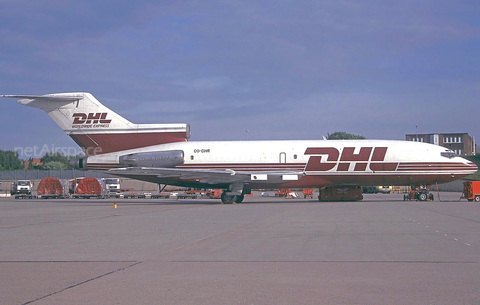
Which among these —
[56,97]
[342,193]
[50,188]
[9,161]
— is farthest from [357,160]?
[9,161]

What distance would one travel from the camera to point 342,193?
36.2m

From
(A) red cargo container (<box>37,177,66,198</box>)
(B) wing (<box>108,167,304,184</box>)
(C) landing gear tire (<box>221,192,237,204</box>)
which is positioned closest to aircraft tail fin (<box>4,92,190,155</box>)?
(B) wing (<box>108,167,304,184</box>)

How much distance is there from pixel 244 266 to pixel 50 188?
51166 millimetres

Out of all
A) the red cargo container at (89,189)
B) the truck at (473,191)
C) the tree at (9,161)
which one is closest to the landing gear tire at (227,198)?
the truck at (473,191)

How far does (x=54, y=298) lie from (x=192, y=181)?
29.1m

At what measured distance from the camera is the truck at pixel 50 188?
54625 millimetres

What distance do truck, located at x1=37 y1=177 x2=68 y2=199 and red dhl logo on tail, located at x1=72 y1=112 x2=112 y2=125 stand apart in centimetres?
2098

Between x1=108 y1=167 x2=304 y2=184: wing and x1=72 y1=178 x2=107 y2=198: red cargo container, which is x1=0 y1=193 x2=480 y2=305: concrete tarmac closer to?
x1=108 y1=167 x2=304 y2=184: wing

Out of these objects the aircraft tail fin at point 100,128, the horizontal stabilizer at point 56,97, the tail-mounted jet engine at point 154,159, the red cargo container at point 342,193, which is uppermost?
the horizontal stabilizer at point 56,97

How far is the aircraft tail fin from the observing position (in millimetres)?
36875

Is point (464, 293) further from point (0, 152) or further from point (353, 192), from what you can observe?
point (0, 152)

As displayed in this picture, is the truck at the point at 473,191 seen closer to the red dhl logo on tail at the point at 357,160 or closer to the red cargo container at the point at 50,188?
the red dhl logo on tail at the point at 357,160

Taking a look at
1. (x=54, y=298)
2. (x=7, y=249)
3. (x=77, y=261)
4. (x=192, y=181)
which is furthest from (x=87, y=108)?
(x=54, y=298)

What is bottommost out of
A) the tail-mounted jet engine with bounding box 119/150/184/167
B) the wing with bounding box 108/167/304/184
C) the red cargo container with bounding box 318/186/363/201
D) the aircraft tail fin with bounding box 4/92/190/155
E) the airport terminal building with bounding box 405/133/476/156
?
the red cargo container with bounding box 318/186/363/201
